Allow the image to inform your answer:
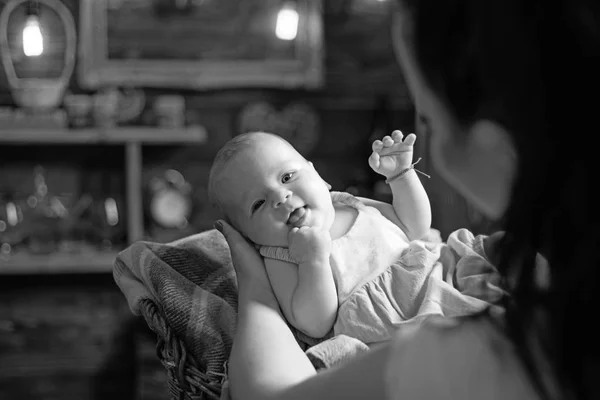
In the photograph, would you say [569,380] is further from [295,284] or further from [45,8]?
[45,8]

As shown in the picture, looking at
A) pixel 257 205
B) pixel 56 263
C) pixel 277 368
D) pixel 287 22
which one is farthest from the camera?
pixel 287 22

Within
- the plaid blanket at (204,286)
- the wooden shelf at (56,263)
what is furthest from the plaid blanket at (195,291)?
the wooden shelf at (56,263)

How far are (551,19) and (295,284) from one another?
974 mm

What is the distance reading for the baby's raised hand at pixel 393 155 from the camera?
161 centimetres

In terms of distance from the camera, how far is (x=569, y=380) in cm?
55

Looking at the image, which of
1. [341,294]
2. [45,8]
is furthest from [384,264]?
[45,8]

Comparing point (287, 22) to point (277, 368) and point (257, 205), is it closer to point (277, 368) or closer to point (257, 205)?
point (257, 205)

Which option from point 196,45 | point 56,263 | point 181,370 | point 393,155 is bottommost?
point 56,263

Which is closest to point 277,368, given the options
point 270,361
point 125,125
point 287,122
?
point 270,361

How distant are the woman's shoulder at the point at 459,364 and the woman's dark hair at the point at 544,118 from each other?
15mm

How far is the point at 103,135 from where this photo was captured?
9.76ft

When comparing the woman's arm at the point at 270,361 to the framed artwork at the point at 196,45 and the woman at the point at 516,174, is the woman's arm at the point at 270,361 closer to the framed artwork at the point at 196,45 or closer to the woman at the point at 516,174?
the woman at the point at 516,174

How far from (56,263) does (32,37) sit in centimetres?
93

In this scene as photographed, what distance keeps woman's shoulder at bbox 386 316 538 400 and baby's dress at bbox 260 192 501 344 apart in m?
0.70
